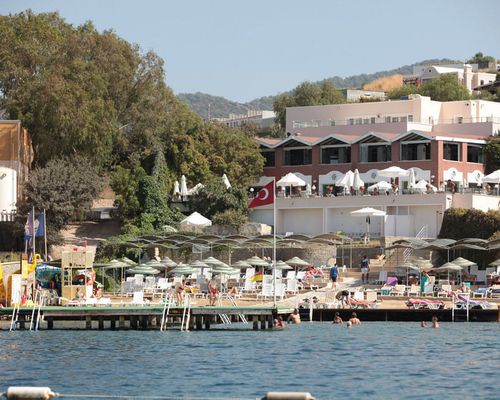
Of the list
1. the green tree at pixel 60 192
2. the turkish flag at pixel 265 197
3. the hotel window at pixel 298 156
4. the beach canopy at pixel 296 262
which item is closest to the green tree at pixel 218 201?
the green tree at pixel 60 192

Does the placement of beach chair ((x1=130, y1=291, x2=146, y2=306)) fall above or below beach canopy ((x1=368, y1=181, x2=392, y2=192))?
below

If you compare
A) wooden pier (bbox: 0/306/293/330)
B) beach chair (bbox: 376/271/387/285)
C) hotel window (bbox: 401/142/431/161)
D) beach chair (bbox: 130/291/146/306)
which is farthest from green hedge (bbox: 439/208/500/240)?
beach chair (bbox: 130/291/146/306)

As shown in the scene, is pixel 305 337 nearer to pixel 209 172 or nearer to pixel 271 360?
pixel 271 360

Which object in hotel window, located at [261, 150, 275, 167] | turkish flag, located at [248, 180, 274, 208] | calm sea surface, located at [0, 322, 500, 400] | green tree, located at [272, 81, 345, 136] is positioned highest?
green tree, located at [272, 81, 345, 136]

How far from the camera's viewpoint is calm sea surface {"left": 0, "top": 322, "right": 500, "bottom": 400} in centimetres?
3819

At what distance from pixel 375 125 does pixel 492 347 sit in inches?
1799

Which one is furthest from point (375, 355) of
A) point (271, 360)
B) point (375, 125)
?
point (375, 125)

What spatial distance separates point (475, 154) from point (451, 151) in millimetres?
2413

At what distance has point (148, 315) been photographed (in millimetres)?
55844

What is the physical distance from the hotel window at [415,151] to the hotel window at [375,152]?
105 cm

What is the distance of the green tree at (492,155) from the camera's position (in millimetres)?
87562

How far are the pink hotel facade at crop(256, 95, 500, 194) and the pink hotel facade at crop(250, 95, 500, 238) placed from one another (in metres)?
0.06

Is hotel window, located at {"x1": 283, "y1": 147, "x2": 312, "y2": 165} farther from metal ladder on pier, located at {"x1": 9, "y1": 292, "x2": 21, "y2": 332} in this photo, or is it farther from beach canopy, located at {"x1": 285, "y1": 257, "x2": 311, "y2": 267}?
metal ladder on pier, located at {"x1": 9, "y1": 292, "x2": 21, "y2": 332}

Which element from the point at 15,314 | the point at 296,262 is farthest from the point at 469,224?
the point at 15,314
